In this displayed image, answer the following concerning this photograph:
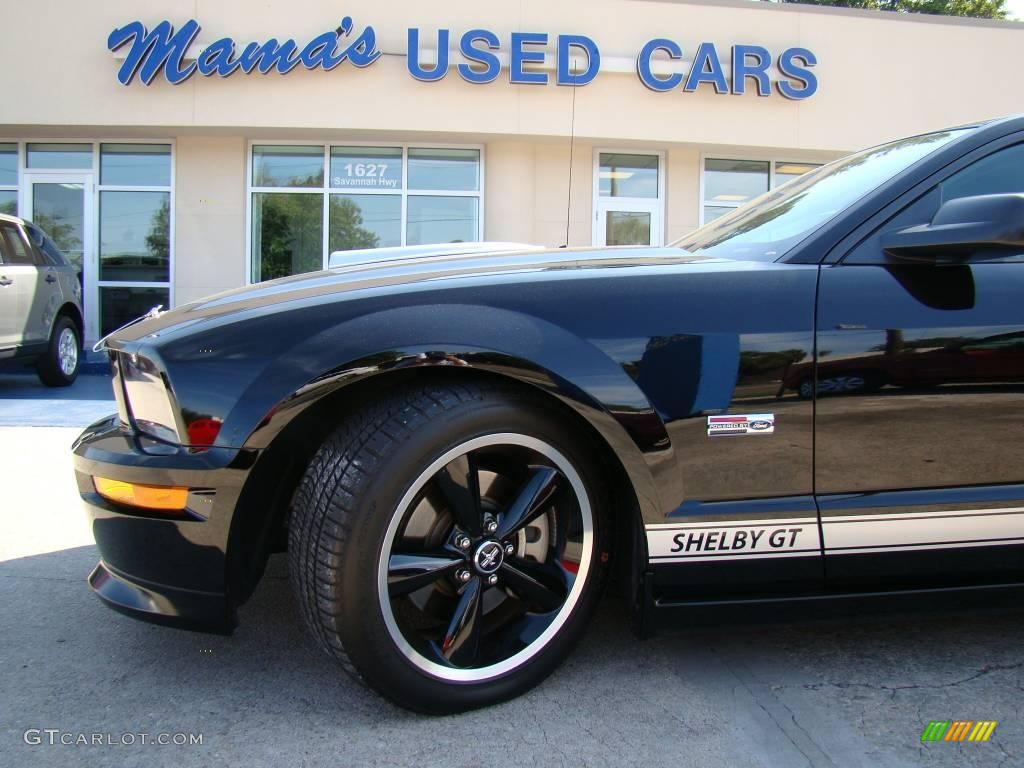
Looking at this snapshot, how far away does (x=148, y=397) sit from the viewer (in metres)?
1.87

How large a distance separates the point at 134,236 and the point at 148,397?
10.6 m

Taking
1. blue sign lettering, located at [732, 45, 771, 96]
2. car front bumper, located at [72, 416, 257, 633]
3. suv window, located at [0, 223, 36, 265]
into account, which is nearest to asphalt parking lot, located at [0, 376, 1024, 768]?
car front bumper, located at [72, 416, 257, 633]

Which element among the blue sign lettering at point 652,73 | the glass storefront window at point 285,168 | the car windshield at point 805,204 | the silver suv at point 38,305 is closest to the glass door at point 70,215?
the glass storefront window at point 285,168

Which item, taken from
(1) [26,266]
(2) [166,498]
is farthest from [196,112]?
(2) [166,498]

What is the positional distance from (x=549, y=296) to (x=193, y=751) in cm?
135

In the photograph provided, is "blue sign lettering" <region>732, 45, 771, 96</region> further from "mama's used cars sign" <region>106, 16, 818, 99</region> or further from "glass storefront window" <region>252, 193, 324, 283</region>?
"glass storefront window" <region>252, 193, 324, 283</region>

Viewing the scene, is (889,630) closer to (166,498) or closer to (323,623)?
(323,623)

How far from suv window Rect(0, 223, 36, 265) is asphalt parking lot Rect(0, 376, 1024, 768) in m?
6.10

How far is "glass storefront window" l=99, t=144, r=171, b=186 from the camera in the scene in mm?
11133

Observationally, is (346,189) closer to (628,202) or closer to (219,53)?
(219,53)

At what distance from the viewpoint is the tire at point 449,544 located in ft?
5.78

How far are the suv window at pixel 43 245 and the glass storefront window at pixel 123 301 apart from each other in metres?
2.77

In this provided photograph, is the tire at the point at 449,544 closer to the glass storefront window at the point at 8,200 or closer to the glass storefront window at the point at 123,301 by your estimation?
the glass storefront window at the point at 123,301

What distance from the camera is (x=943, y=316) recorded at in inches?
74.9
